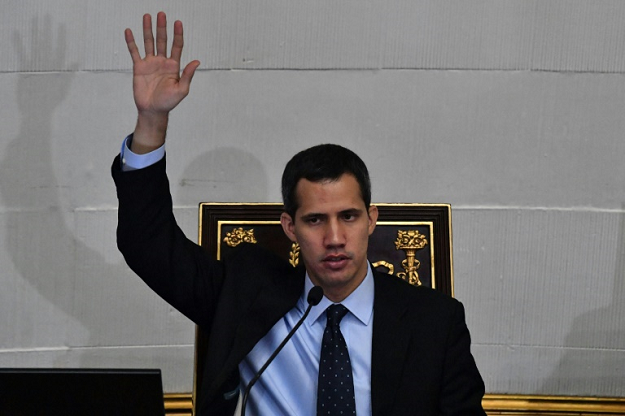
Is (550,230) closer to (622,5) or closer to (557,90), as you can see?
(557,90)

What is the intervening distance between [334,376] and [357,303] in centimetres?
22

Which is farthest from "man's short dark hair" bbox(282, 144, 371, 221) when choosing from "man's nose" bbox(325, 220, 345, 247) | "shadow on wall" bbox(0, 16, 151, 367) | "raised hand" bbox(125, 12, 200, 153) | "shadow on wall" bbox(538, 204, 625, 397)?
"shadow on wall" bbox(538, 204, 625, 397)

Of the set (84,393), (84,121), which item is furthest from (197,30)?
(84,393)

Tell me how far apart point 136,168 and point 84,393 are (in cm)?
75

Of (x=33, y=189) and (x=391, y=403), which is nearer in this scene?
(x=391, y=403)

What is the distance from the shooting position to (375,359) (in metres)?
2.10

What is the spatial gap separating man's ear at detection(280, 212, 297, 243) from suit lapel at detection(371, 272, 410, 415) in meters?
0.26

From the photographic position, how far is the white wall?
9.44ft

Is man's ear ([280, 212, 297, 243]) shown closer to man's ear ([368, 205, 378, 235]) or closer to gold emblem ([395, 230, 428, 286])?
man's ear ([368, 205, 378, 235])

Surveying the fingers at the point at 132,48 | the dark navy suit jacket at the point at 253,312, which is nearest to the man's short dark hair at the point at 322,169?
the dark navy suit jacket at the point at 253,312

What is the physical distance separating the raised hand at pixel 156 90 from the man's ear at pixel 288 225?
386 millimetres

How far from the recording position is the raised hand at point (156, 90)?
2049mm

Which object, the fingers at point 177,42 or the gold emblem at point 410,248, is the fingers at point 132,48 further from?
the gold emblem at point 410,248

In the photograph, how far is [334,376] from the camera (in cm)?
206
